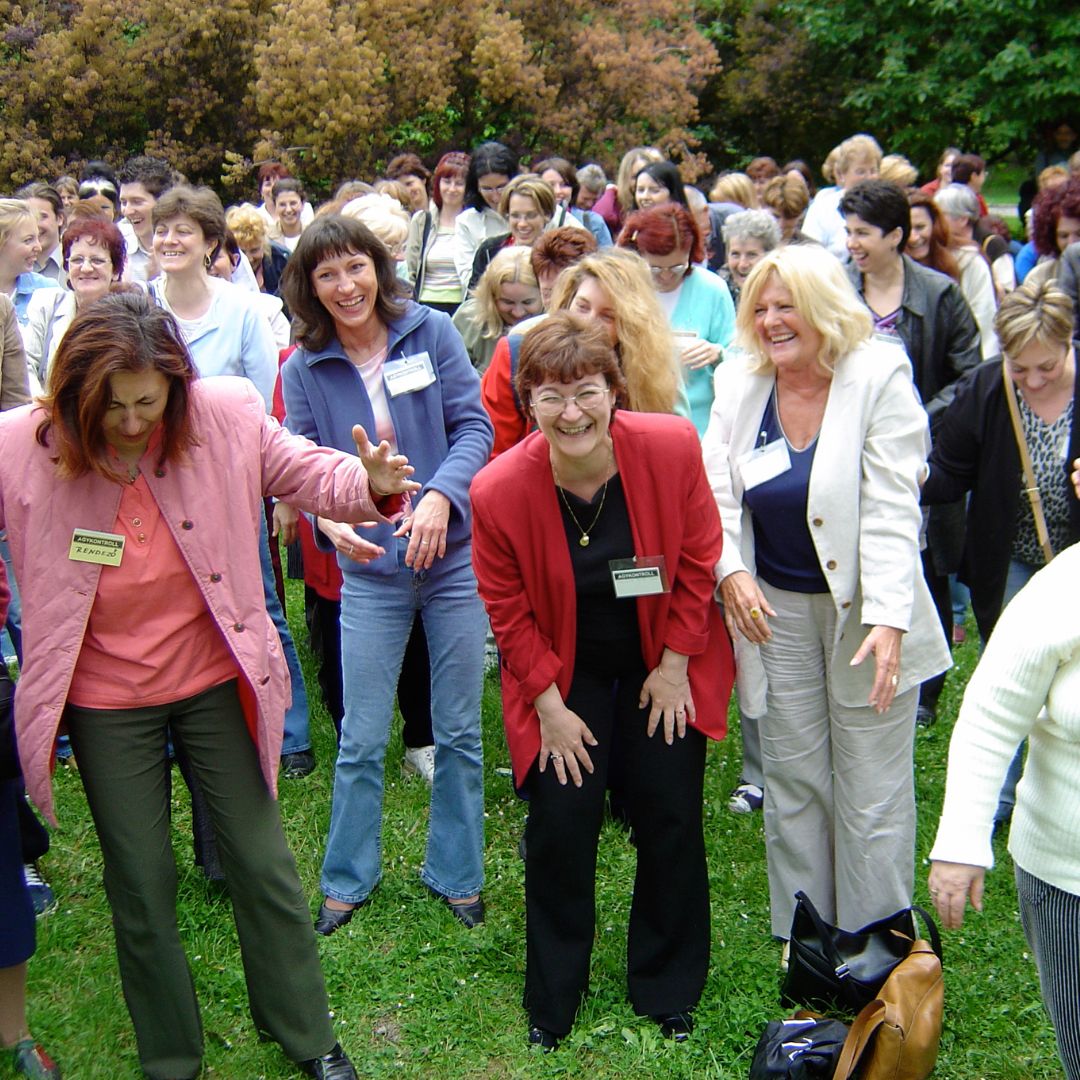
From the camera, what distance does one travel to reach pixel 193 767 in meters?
3.26

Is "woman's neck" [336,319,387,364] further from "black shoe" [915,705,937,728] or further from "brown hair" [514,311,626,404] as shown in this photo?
"black shoe" [915,705,937,728]

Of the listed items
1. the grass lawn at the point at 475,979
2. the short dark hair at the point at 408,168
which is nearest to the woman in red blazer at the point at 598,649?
the grass lawn at the point at 475,979

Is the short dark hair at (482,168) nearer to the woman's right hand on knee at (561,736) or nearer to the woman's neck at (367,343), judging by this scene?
the woman's neck at (367,343)

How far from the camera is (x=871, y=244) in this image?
5.29 meters

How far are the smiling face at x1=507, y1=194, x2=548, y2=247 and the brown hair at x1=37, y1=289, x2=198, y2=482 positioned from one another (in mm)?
4100

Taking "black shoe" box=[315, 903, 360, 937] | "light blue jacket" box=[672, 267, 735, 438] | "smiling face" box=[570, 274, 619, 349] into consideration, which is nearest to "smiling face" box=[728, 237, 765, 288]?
"light blue jacket" box=[672, 267, 735, 438]

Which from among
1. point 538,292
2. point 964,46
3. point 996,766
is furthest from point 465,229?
point 964,46

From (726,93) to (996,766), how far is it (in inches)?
903

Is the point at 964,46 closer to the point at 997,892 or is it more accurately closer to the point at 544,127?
the point at 544,127

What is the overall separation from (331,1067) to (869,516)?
2.16 meters

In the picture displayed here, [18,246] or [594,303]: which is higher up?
[18,246]

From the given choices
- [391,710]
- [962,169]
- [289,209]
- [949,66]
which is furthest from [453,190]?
[949,66]

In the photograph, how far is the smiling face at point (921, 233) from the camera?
638 centimetres

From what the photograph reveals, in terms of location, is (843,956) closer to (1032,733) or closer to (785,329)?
(1032,733)
